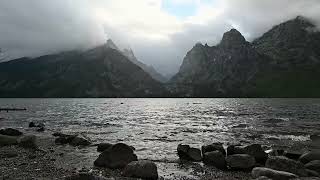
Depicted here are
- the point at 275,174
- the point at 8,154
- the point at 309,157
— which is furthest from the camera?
the point at 8,154

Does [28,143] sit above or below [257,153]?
below

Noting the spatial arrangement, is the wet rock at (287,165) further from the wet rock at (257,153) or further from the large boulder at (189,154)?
the large boulder at (189,154)

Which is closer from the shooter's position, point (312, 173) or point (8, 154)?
point (312, 173)

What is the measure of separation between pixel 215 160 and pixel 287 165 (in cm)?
692

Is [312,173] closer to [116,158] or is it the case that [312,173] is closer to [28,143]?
[116,158]

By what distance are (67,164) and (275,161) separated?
62.6 ft

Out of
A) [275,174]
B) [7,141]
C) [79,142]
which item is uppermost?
[275,174]

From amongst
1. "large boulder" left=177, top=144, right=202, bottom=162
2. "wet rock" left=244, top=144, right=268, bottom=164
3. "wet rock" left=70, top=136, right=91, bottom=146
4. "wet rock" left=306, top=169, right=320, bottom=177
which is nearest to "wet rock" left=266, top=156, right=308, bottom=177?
"wet rock" left=306, top=169, right=320, bottom=177

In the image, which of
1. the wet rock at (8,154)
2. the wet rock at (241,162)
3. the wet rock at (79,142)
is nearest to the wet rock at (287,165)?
the wet rock at (241,162)

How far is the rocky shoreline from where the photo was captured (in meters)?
28.6

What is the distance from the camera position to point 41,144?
166 feet

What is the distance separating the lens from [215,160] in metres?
34.3

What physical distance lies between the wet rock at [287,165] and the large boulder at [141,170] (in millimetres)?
9844

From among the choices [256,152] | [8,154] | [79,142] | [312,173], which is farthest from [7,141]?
[312,173]
